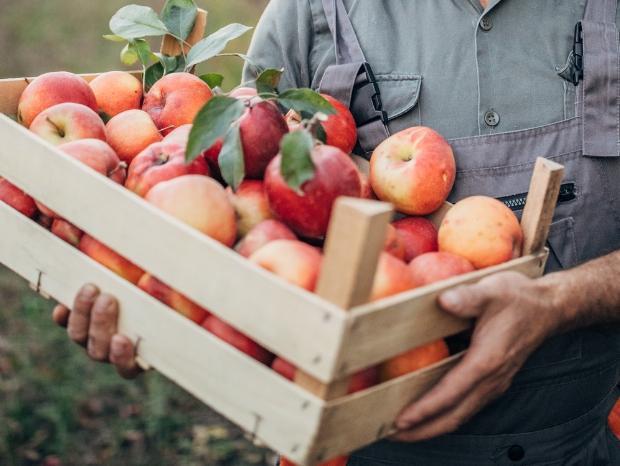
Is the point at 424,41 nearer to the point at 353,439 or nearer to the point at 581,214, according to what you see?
the point at 581,214

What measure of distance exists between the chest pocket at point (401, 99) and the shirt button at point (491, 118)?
0.13m

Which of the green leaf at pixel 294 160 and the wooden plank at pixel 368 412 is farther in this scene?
the green leaf at pixel 294 160

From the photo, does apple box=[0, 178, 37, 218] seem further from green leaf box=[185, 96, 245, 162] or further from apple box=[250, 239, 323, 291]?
apple box=[250, 239, 323, 291]

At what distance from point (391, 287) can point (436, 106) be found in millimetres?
619

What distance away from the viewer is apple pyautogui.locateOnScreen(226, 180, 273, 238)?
51.5 inches

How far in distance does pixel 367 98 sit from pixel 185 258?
2.18ft

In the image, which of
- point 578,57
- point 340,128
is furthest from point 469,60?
point 340,128

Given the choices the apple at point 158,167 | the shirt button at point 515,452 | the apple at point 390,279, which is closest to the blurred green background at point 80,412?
the shirt button at point 515,452

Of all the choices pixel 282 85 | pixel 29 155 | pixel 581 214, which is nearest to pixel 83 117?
pixel 29 155

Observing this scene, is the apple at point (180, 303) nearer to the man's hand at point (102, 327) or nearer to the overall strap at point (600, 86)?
the man's hand at point (102, 327)

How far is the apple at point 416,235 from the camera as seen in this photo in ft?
4.47

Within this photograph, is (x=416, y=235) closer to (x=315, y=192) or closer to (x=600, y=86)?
(x=315, y=192)

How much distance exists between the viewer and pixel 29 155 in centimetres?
139

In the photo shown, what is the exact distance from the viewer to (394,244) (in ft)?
4.19
